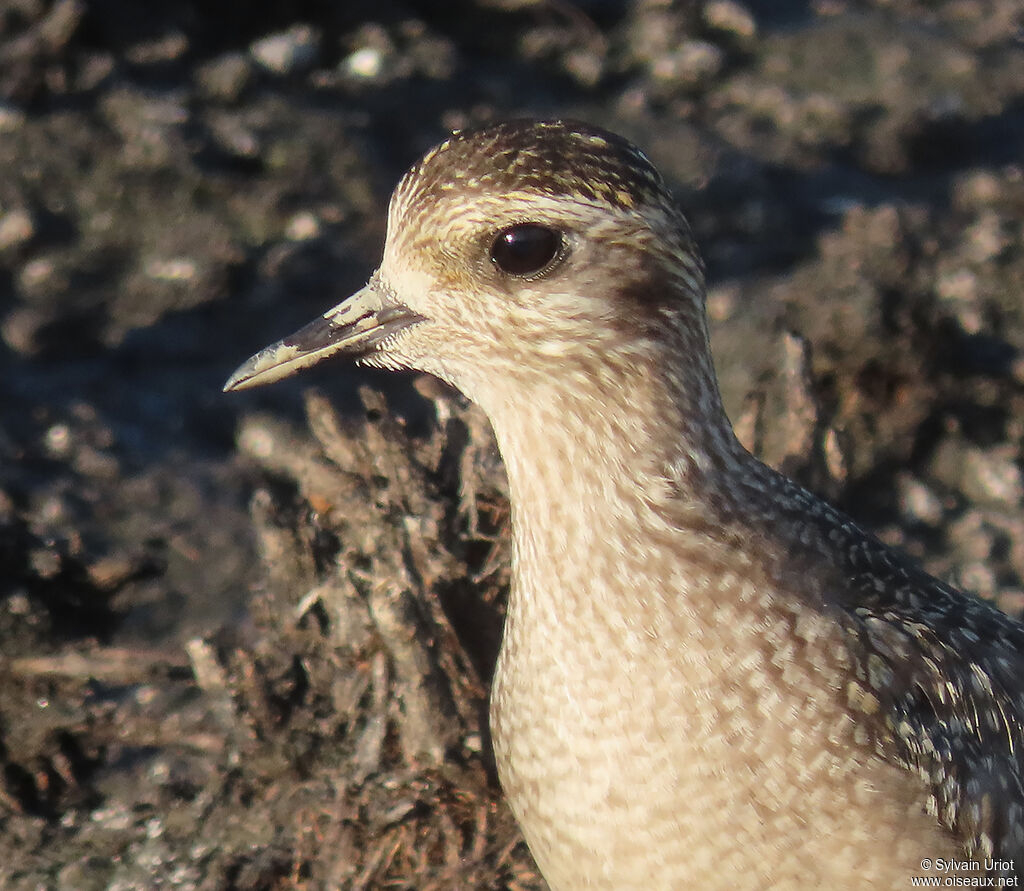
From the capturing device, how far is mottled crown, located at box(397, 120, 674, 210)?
3161mm

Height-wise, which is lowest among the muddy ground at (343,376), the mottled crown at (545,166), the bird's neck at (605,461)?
the muddy ground at (343,376)

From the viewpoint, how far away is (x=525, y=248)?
3174 millimetres

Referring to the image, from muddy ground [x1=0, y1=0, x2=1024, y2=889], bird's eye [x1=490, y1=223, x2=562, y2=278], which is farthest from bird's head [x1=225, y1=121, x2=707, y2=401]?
muddy ground [x1=0, y1=0, x2=1024, y2=889]

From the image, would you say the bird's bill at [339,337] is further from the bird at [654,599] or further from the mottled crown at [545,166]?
the mottled crown at [545,166]

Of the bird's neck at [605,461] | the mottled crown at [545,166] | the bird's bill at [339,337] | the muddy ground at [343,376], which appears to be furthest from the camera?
the muddy ground at [343,376]

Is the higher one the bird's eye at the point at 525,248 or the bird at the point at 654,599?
the bird's eye at the point at 525,248

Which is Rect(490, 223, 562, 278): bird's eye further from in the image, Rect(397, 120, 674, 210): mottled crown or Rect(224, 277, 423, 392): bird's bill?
Rect(224, 277, 423, 392): bird's bill

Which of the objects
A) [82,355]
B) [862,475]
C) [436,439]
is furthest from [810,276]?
[82,355]

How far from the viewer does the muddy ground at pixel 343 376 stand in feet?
14.1

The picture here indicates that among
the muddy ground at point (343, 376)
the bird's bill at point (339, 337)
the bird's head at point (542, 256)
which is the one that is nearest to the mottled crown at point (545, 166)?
the bird's head at point (542, 256)

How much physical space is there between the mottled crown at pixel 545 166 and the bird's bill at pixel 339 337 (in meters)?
0.33

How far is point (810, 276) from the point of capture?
6949mm

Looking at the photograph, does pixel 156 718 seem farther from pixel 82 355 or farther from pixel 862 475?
pixel 862 475

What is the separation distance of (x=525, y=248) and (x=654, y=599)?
2.92 ft
